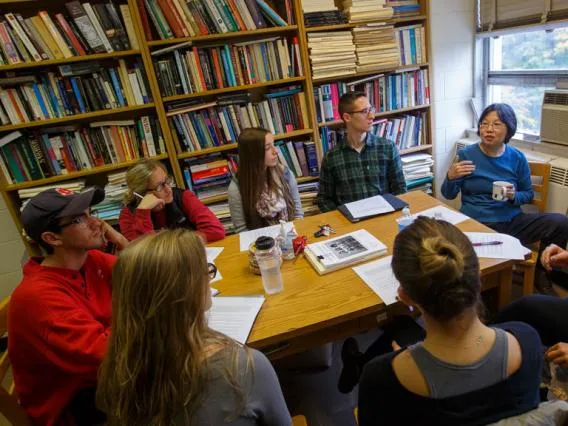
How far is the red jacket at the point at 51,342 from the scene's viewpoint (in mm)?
1053

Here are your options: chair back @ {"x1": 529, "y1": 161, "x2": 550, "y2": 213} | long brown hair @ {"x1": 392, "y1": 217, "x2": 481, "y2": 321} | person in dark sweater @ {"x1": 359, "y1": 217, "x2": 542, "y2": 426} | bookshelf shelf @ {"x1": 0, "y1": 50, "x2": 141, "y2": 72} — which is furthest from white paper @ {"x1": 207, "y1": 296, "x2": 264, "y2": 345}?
chair back @ {"x1": 529, "y1": 161, "x2": 550, "y2": 213}

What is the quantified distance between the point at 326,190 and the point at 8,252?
2.31 m

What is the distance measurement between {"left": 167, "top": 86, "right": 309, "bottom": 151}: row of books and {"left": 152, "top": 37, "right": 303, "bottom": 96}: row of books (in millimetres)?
111

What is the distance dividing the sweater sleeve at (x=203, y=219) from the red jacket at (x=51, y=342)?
2.55 feet

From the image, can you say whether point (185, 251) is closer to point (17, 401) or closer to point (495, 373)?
point (495, 373)

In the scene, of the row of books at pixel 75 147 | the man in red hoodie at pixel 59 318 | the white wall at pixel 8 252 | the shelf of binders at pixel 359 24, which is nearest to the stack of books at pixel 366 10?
the shelf of binders at pixel 359 24

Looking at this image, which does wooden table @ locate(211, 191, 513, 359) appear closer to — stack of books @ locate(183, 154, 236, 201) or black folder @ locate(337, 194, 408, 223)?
black folder @ locate(337, 194, 408, 223)

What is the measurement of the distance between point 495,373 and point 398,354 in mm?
198

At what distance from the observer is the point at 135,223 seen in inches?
77.8

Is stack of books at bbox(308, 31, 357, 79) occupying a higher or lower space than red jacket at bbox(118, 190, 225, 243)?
higher

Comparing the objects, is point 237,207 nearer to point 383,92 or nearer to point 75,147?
point 75,147

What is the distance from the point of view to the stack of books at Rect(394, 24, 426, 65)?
2719 millimetres

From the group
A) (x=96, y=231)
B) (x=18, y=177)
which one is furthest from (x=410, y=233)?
(x=18, y=177)

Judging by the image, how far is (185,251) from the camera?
76cm
